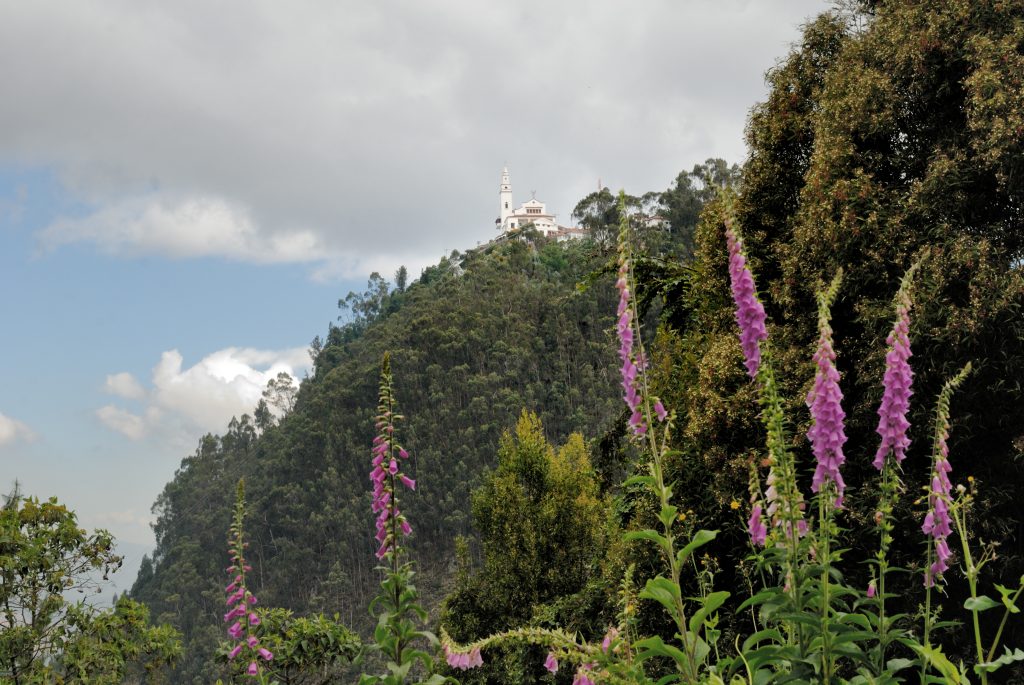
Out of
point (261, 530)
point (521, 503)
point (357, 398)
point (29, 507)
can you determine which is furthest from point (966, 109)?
point (261, 530)

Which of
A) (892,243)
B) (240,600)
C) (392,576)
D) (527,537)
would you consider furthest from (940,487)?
(527,537)

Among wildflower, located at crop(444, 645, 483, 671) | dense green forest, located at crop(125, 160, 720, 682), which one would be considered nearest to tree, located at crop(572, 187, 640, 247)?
dense green forest, located at crop(125, 160, 720, 682)

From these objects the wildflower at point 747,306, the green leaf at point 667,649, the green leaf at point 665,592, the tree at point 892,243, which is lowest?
the green leaf at point 667,649

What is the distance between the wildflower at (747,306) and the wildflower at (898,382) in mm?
373

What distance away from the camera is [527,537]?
22.0m

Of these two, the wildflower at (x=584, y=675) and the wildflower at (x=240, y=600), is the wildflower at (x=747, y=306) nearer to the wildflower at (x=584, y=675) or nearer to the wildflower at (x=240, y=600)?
the wildflower at (x=584, y=675)

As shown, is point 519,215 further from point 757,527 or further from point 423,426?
point 757,527

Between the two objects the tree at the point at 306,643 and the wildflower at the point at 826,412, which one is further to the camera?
the tree at the point at 306,643

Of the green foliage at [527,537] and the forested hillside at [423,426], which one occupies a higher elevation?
the forested hillside at [423,426]

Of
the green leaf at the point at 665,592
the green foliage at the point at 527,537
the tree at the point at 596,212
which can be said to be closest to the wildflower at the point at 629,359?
the green leaf at the point at 665,592

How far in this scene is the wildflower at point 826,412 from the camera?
2475 mm

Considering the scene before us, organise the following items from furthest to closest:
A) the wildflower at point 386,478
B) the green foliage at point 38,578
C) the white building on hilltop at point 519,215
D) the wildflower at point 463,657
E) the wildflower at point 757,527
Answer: the white building on hilltop at point 519,215, the green foliage at point 38,578, the wildflower at point 463,657, the wildflower at point 386,478, the wildflower at point 757,527

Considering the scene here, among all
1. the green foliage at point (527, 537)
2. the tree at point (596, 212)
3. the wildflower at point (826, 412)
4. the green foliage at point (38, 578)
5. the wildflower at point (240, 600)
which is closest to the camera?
the wildflower at point (826, 412)

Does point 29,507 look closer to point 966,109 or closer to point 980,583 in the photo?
point 980,583
